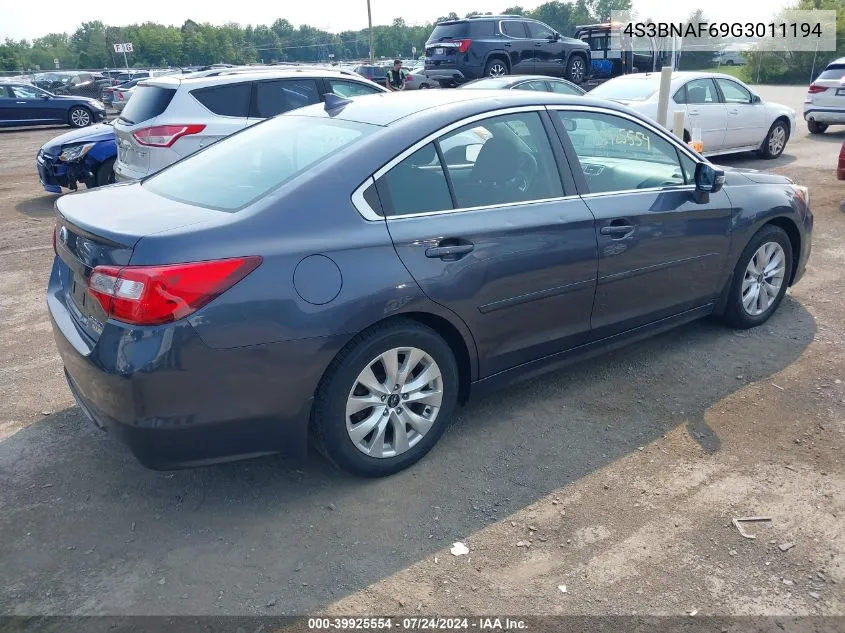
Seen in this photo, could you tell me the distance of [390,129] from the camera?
352 cm

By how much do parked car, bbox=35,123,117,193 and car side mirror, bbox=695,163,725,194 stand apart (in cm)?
780

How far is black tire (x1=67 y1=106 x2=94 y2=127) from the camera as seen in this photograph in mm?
22469

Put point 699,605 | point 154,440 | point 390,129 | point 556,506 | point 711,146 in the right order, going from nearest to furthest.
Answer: point 699,605, point 154,440, point 556,506, point 390,129, point 711,146

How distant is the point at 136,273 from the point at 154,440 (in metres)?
0.66

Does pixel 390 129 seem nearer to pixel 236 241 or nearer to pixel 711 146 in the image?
pixel 236 241

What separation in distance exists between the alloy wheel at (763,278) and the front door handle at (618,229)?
1356 millimetres

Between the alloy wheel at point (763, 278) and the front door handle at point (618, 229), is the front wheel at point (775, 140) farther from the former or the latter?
the front door handle at point (618, 229)

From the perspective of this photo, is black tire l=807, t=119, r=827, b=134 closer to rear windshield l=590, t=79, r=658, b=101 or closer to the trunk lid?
rear windshield l=590, t=79, r=658, b=101

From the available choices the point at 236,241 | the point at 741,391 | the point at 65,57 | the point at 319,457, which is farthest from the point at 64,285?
the point at 65,57

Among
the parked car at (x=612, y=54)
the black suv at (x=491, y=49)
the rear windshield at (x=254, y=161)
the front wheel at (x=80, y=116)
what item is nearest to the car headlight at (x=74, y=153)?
the rear windshield at (x=254, y=161)

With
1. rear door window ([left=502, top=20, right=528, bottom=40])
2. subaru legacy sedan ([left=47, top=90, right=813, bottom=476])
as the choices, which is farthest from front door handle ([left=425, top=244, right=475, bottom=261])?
rear door window ([left=502, top=20, right=528, bottom=40])

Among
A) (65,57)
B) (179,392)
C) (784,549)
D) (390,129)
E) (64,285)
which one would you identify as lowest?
(784,549)

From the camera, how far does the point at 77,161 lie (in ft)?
31.4

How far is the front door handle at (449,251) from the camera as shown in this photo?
133 inches
